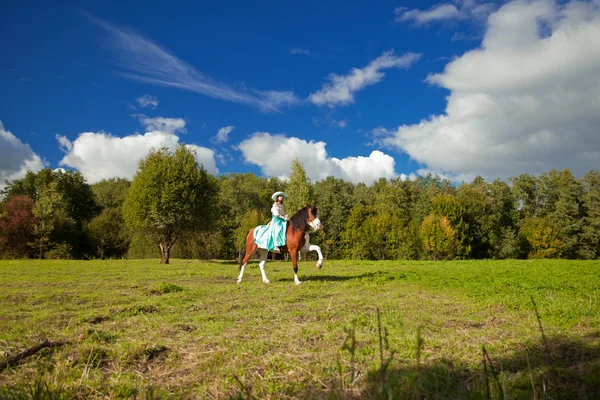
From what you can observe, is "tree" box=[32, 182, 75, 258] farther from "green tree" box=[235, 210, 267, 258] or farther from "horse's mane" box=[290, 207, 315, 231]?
"horse's mane" box=[290, 207, 315, 231]

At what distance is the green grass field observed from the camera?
3.26 m

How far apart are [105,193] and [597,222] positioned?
287 feet

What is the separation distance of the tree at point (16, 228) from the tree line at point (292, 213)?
4.0 inches

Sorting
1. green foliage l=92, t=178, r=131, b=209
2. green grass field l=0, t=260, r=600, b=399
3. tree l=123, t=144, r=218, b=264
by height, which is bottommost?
green grass field l=0, t=260, r=600, b=399

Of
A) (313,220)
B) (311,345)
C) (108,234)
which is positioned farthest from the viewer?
(108,234)

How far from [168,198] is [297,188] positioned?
23.3 meters

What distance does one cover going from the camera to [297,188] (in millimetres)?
50906

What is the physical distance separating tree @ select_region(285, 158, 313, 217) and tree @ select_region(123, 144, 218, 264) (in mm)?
18126

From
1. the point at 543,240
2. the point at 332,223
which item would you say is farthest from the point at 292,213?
the point at 543,240

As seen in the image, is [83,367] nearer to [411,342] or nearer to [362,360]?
[362,360]

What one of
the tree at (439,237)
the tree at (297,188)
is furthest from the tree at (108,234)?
the tree at (439,237)

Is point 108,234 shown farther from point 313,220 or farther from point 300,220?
point 313,220

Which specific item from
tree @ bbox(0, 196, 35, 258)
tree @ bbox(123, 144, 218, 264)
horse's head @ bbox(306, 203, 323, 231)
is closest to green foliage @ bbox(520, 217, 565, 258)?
tree @ bbox(123, 144, 218, 264)

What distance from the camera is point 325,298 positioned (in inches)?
354
